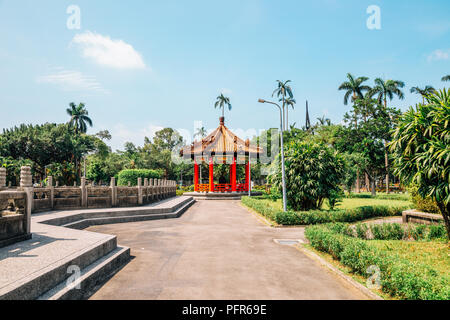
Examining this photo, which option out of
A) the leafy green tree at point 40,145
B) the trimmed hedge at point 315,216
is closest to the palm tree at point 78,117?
the leafy green tree at point 40,145

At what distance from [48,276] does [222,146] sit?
100 ft

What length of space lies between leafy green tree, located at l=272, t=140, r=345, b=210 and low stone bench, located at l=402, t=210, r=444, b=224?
11.6 feet

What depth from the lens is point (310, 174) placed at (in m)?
16.0

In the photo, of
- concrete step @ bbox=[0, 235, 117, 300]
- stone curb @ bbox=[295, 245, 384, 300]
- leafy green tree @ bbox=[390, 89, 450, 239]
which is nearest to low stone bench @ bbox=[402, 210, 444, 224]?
leafy green tree @ bbox=[390, 89, 450, 239]

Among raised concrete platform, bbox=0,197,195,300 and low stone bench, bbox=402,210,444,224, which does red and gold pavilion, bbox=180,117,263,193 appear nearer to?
low stone bench, bbox=402,210,444,224

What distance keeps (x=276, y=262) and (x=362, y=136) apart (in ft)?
118

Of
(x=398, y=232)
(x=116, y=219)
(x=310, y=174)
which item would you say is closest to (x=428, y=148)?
(x=398, y=232)

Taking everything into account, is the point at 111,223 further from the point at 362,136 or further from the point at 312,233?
the point at 362,136

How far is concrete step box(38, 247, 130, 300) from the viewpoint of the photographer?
5055 millimetres

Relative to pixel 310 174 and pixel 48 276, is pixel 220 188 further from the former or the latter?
pixel 48 276

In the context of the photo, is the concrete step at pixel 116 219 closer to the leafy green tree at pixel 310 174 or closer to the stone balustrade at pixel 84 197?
the stone balustrade at pixel 84 197

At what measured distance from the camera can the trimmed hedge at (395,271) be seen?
15.5ft

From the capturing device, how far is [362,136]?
3900cm

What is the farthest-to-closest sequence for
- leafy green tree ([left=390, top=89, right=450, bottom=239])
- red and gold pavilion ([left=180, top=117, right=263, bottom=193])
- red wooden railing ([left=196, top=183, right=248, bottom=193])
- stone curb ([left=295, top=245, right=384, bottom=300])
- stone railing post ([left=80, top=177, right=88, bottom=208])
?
red wooden railing ([left=196, top=183, right=248, bottom=193]) < red and gold pavilion ([left=180, top=117, right=263, bottom=193]) < stone railing post ([left=80, top=177, right=88, bottom=208]) < leafy green tree ([left=390, top=89, right=450, bottom=239]) < stone curb ([left=295, top=245, right=384, bottom=300])
